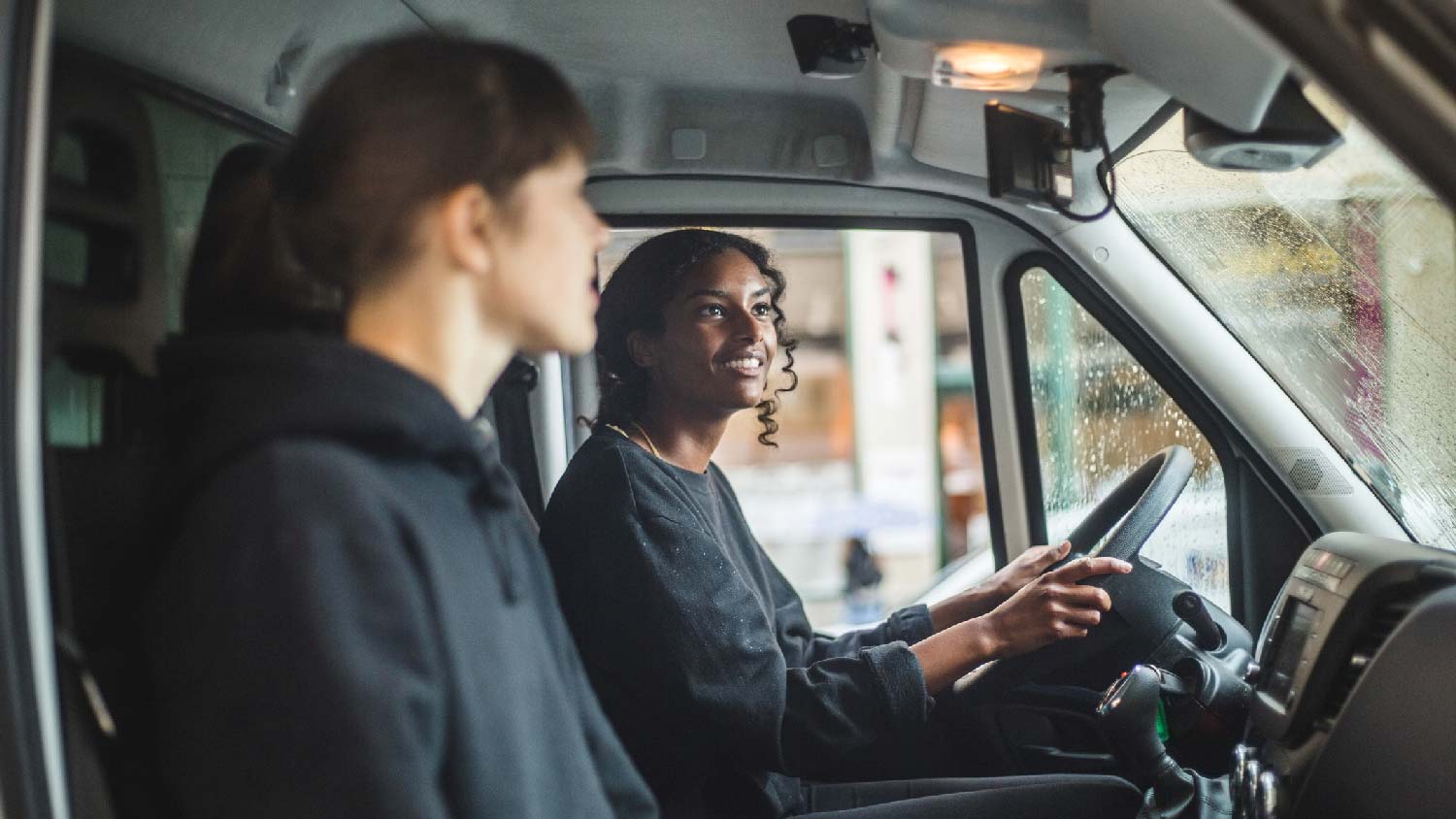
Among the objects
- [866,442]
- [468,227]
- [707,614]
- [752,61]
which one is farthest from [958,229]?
[866,442]

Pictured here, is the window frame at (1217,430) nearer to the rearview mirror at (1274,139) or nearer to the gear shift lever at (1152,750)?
the gear shift lever at (1152,750)

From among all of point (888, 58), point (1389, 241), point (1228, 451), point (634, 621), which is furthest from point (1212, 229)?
point (634, 621)

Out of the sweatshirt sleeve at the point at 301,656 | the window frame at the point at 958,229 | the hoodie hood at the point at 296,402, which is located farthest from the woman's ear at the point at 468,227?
the window frame at the point at 958,229

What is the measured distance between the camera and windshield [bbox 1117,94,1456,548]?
1793 millimetres

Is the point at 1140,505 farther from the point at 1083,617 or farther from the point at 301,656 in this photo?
the point at 301,656

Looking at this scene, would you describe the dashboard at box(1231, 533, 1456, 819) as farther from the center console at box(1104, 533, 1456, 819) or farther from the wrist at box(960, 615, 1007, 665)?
the wrist at box(960, 615, 1007, 665)

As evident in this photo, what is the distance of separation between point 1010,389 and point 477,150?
199cm

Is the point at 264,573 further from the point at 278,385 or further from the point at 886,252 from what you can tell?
the point at 886,252

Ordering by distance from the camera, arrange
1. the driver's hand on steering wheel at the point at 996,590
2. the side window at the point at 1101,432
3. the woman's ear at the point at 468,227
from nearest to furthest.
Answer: the woman's ear at the point at 468,227 → the driver's hand on steering wheel at the point at 996,590 → the side window at the point at 1101,432

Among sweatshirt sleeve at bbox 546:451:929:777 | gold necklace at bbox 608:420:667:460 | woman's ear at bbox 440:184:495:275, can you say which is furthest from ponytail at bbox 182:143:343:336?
gold necklace at bbox 608:420:667:460

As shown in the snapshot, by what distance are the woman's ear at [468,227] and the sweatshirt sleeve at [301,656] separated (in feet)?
0.68

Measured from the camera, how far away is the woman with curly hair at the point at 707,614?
194 cm

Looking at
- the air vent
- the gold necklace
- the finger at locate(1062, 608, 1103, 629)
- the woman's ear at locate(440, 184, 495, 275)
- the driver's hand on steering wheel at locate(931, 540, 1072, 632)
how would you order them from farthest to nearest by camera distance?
1. the driver's hand on steering wheel at locate(931, 540, 1072, 632)
2. the gold necklace
3. the finger at locate(1062, 608, 1103, 629)
4. the air vent
5. the woman's ear at locate(440, 184, 495, 275)

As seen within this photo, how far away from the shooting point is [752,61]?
237cm
